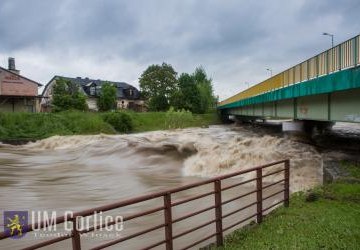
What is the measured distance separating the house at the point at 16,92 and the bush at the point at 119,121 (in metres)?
16.5

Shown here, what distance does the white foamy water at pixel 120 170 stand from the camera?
15172 mm

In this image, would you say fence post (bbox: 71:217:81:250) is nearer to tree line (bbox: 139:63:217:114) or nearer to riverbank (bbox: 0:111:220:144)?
riverbank (bbox: 0:111:220:144)

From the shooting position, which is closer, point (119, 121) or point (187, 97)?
point (119, 121)

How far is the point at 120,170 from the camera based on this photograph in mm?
22766

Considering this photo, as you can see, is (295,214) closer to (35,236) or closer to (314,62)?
(35,236)

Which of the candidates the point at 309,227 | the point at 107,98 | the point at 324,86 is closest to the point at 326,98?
the point at 324,86

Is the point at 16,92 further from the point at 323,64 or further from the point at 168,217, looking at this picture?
the point at 168,217

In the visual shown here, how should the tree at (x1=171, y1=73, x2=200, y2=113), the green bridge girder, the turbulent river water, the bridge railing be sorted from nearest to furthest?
1. the turbulent river water
2. the bridge railing
3. the green bridge girder
4. the tree at (x1=171, y1=73, x2=200, y2=113)

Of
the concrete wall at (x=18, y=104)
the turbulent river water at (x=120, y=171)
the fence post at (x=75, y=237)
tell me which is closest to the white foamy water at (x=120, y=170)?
the turbulent river water at (x=120, y=171)

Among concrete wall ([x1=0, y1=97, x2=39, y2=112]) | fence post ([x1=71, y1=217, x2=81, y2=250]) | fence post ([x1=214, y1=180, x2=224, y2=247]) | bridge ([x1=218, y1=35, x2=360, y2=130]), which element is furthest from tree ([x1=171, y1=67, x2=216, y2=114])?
fence post ([x1=71, y1=217, x2=81, y2=250])

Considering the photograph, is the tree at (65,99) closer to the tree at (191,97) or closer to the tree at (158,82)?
the tree at (191,97)

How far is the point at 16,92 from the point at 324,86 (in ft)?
183

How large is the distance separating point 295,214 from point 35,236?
5.81m

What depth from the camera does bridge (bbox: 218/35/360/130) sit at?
55.4 feet
